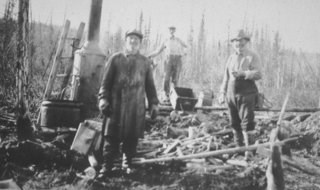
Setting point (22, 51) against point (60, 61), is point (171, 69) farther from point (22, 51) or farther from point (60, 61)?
point (22, 51)

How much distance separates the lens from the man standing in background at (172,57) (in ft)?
33.5

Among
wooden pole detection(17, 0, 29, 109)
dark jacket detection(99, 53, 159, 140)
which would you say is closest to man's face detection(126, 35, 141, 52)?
dark jacket detection(99, 53, 159, 140)

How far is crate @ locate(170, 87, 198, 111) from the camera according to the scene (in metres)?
9.07

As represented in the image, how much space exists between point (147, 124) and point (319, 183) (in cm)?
500

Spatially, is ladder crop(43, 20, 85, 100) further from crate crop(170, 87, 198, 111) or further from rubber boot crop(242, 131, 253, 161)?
rubber boot crop(242, 131, 253, 161)

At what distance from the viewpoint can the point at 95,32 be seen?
25.4 ft

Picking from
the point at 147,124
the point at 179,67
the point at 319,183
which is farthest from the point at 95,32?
the point at 319,183

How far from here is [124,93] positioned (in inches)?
165

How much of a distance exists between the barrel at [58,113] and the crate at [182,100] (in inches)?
160

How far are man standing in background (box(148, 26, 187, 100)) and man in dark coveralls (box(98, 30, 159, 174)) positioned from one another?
19.5 ft

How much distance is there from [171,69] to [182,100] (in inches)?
72.5

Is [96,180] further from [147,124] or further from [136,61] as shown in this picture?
[147,124]

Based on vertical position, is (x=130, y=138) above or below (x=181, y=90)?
below

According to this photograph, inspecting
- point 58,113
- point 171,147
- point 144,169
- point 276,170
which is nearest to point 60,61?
point 58,113
